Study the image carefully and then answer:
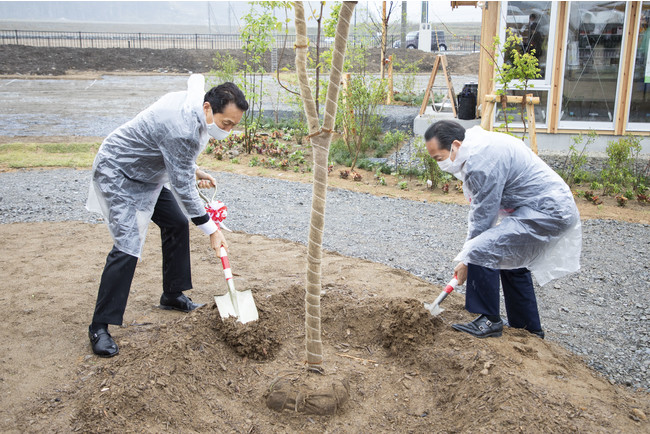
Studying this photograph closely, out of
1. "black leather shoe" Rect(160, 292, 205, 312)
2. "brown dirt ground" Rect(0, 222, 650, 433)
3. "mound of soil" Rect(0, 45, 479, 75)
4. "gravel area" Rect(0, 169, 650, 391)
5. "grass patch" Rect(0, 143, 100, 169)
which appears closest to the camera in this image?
"brown dirt ground" Rect(0, 222, 650, 433)

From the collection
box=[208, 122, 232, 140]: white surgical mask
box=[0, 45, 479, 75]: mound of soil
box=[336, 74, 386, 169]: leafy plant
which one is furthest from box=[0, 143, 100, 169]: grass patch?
box=[0, 45, 479, 75]: mound of soil

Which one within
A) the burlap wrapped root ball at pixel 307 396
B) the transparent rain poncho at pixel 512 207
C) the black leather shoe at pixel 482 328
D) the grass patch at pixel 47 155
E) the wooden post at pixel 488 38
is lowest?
the burlap wrapped root ball at pixel 307 396

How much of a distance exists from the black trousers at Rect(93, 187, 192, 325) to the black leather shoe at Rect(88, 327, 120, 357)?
75 mm

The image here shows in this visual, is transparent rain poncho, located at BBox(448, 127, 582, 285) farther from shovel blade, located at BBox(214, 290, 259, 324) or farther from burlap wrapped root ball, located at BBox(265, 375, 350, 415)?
shovel blade, located at BBox(214, 290, 259, 324)

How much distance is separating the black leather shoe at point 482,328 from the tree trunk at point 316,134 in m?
1.04

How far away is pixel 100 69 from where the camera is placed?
26.9 m

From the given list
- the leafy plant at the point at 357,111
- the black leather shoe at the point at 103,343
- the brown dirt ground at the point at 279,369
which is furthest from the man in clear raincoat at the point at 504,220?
the leafy plant at the point at 357,111

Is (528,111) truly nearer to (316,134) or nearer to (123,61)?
(316,134)

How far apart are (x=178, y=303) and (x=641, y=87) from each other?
27.5ft

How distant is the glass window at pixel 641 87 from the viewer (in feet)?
28.4

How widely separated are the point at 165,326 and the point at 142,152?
106 centimetres

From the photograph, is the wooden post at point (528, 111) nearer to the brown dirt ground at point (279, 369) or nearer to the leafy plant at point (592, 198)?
the leafy plant at point (592, 198)

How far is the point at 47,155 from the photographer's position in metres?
9.00

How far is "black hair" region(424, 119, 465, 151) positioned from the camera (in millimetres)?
3049
